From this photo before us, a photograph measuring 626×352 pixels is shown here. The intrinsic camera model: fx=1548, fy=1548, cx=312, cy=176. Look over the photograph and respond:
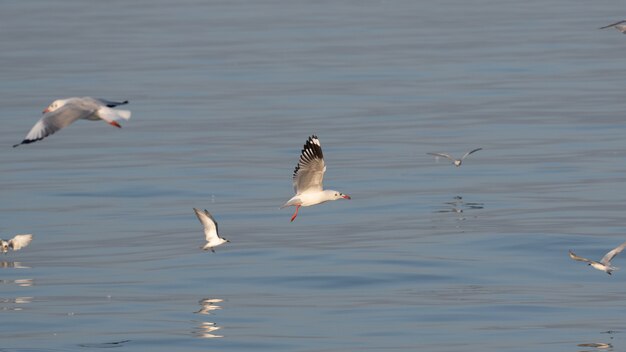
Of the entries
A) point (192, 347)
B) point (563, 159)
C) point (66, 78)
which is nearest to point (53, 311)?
point (192, 347)

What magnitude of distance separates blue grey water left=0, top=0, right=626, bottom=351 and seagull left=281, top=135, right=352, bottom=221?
59.9 inches

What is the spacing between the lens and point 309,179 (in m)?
23.0

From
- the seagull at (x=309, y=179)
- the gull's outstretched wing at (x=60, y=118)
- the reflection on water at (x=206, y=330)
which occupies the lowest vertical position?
the reflection on water at (x=206, y=330)

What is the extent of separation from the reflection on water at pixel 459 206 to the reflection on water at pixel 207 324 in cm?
740

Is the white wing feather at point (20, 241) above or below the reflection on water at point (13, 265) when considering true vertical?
above

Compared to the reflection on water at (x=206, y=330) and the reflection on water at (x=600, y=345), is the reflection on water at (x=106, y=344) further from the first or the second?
the reflection on water at (x=600, y=345)

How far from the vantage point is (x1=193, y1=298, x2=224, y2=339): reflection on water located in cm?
2147

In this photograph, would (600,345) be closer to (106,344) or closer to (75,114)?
(106,344)

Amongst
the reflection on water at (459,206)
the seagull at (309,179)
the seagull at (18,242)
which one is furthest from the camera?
the reflection on water at (459,206)

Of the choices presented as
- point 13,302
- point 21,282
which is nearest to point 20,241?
point 21,282

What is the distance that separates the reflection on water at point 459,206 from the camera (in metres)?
29.9

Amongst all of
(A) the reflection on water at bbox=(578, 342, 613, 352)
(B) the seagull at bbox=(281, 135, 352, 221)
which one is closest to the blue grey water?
(A) the reflection on water at bbox=(578, 342, 613, 352)

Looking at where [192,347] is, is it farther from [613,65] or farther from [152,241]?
[613,65]

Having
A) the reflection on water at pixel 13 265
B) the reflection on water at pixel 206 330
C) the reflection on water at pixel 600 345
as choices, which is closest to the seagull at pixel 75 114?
the reflection on water at pixel 206 330
